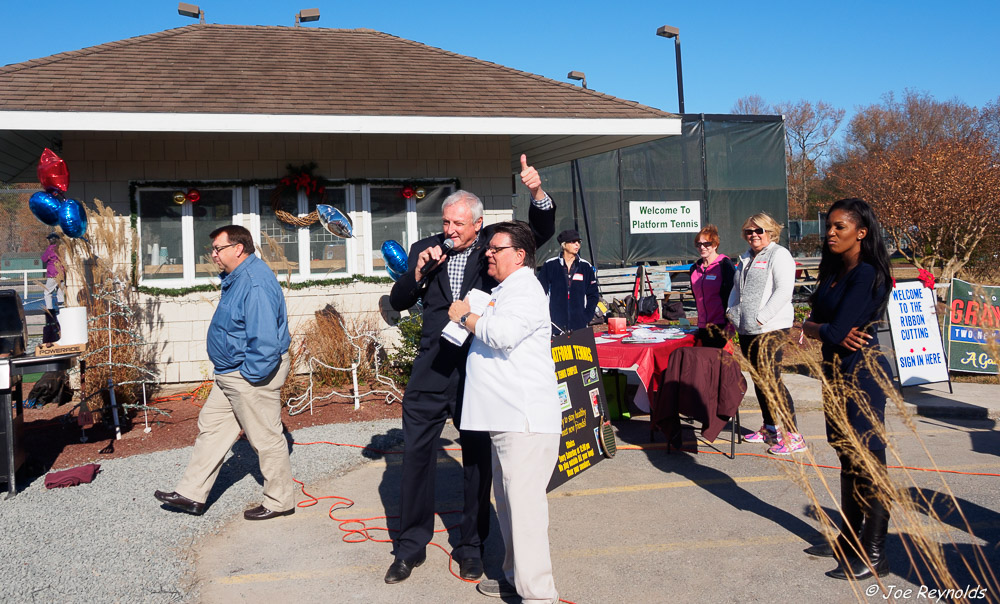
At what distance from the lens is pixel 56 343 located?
6418 mm

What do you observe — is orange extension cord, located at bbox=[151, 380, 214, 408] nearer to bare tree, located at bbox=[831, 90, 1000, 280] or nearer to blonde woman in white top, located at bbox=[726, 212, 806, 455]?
blonde woman in white top, located at bbox=[726, 212, 806, 455]

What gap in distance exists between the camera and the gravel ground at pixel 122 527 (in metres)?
3.95

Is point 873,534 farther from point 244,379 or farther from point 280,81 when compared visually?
point 280,81

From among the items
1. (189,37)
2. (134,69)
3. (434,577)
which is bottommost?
(434,577)

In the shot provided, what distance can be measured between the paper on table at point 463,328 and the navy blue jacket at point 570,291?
14.2 feet

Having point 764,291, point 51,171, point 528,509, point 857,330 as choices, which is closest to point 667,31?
point 764,291

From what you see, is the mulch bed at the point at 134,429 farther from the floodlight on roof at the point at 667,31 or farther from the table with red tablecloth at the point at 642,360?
the floodlight on roof at the point at 667,31

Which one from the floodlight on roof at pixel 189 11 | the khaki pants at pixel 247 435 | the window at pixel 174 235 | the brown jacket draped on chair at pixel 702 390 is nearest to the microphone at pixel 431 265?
the khaki pants at pixel 247 435

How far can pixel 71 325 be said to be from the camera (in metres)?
6.41

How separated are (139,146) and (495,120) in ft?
14.3

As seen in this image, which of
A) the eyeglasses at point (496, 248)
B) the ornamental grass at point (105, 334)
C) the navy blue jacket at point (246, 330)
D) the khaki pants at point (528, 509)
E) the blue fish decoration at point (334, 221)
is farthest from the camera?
the blue fish decoration at point (334, 221)

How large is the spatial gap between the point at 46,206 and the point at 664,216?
14.2 metres

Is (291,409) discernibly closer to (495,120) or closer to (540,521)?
Result: (495,120)

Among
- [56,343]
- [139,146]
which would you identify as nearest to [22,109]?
[139,146]
